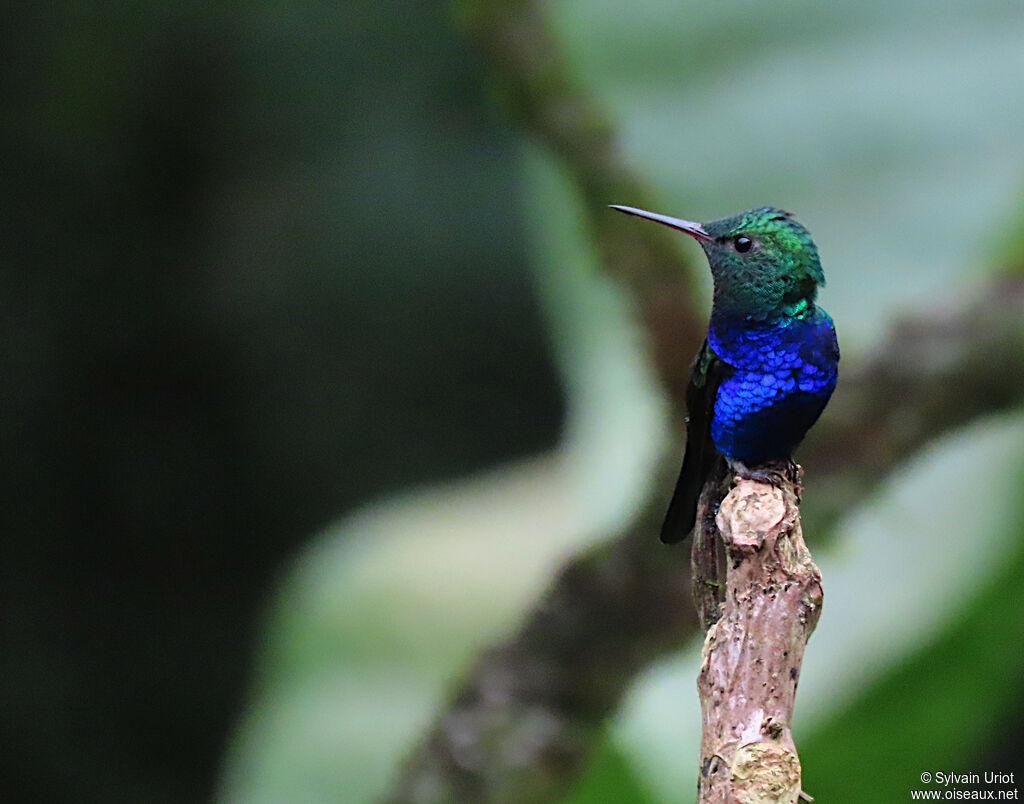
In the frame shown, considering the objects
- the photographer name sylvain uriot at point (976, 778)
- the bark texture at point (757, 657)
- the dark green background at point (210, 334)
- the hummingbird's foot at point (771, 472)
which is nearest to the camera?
the bark texture at point (757, 657)

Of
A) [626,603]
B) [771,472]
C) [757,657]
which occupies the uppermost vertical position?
[626,603]

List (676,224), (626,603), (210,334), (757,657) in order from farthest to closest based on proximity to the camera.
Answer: (210,334)
(626,603)
(676,224)
(757,657)

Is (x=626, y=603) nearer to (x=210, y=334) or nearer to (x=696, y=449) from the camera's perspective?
(x=696, y=449)

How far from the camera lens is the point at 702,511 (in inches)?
30.5

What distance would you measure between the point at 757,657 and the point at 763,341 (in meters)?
0.24

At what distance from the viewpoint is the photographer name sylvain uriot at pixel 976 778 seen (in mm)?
1486

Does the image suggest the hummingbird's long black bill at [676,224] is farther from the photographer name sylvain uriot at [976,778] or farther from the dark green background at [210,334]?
the dark green background at [210,334]

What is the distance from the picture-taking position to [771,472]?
764 millimetres

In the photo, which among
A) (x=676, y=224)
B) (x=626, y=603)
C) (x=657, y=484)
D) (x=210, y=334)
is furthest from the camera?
(x=210, y=334)

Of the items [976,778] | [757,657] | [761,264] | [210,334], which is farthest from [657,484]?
[210,334]

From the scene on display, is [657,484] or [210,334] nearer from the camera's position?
[657,484]

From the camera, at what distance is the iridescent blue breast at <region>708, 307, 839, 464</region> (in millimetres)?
769

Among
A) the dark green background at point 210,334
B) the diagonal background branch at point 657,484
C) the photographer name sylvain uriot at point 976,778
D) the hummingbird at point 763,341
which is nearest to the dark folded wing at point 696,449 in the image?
the hummingbird at point 763,341

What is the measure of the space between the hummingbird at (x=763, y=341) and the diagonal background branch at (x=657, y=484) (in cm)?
66
